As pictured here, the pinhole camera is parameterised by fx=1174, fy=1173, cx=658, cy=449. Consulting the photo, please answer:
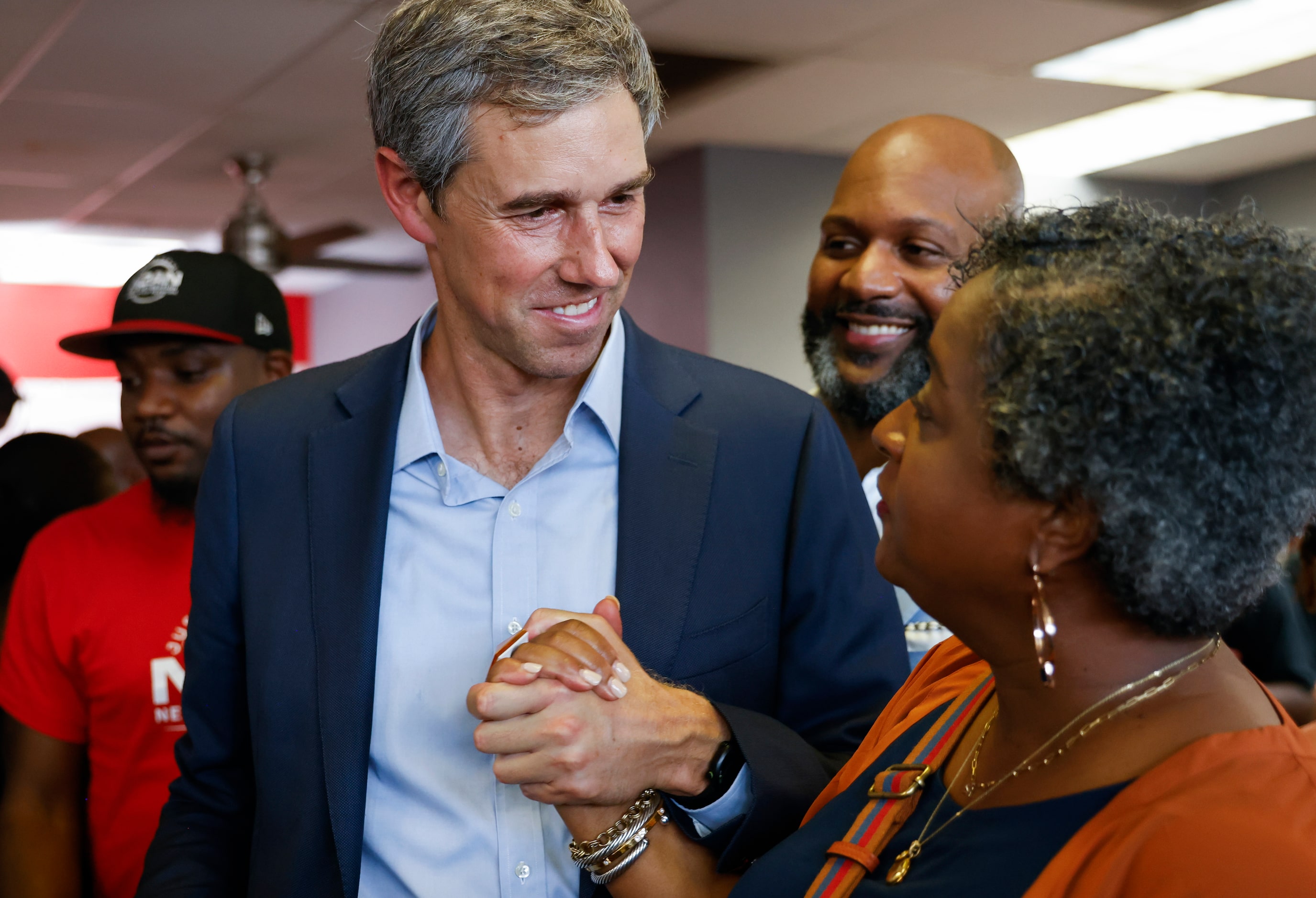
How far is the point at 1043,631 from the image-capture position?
1.02 meters

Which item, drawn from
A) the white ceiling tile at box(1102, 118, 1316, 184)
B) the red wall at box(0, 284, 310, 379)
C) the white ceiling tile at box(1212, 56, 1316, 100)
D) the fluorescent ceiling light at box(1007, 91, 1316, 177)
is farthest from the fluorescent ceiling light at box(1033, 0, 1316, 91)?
the red wall at box(0, 284, 310, 379)

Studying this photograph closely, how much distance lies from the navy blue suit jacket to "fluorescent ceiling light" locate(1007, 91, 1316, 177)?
16.3ft

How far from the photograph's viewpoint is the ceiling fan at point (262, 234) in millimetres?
6211

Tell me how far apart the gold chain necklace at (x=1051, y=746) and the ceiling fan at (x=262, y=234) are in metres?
5.66

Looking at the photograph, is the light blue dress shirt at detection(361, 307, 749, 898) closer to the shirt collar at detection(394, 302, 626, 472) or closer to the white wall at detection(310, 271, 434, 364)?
the shirt collar at detection(394, 302, 626, 472)

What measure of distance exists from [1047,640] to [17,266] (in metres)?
9.85

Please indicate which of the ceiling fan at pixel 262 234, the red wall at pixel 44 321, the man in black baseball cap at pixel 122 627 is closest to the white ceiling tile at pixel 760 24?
the man in black baseball cap at pixel 122 627

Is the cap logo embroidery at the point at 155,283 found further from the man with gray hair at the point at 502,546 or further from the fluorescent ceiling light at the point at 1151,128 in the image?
the fluorescent ceiling light at the point at 1151,128

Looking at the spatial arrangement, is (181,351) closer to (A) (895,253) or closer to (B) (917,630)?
(A) (895,253)

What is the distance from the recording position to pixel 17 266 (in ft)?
30.0

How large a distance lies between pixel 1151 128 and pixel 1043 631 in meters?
6.02

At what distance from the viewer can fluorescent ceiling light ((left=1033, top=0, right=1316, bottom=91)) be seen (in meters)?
4.54

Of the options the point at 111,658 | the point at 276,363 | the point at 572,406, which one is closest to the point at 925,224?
the point at 572,406

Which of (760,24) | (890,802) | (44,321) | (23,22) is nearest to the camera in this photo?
(890,802)
